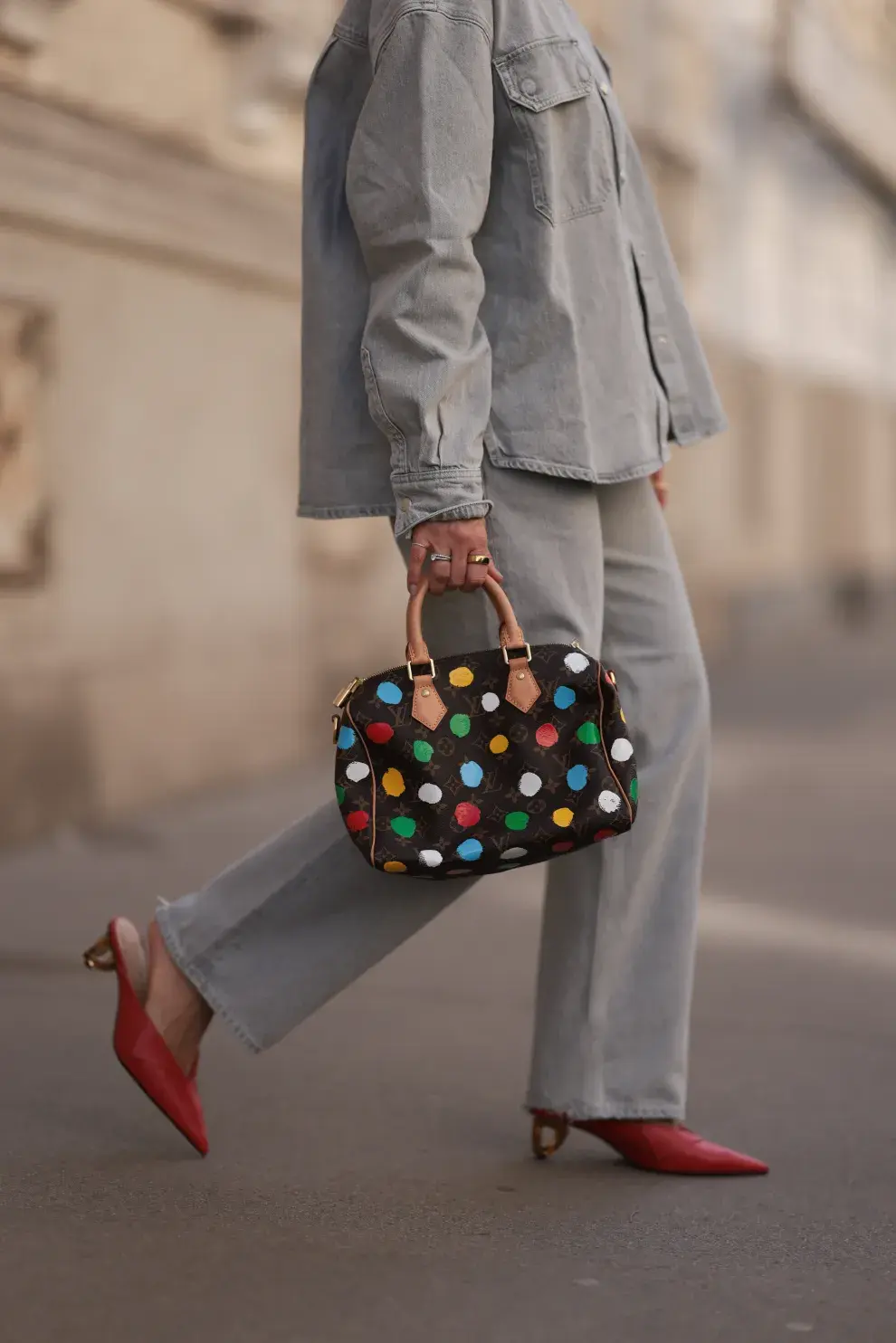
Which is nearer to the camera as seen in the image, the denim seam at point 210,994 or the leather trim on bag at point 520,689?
the leather trim on bag at point 520,689

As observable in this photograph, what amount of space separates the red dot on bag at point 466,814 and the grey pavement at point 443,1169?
0.57 m

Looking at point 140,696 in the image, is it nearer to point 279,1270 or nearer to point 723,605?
point 279,1270

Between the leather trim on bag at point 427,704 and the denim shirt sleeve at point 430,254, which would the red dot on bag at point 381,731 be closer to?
the leather trim on bag at point 427,704

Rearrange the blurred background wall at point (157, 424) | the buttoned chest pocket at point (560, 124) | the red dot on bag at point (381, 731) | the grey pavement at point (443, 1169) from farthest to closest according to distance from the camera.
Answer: the blurred background wall at point (157, 424), the buttoned chest pocket at point (560, 124), the red dot on bag at point (381, 731), the grey pavement at point (443, 1169)

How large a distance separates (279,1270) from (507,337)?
1.33 metres

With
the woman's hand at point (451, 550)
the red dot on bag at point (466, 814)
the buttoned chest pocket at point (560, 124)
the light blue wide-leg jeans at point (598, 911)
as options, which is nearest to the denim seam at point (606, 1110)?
the light blue wide-leg jeans at point (598, 911)

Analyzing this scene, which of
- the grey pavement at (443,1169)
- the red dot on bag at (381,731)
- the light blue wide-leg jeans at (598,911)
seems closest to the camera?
the grey pavement at (443,1169)

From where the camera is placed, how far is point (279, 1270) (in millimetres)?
2549

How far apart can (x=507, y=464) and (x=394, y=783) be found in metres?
0.49

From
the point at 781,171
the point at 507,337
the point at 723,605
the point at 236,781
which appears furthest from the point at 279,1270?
the point at 781,171

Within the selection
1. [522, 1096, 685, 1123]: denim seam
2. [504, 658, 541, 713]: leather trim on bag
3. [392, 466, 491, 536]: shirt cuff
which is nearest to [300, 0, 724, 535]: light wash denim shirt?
[392, 466, 491, 536]: shirt cuff

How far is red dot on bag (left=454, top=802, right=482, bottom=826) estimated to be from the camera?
8.82 ft

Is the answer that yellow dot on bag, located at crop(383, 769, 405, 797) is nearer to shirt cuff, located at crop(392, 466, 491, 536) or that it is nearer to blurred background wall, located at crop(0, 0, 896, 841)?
shirt cuff, located at crop(392, 466, 491, 536)

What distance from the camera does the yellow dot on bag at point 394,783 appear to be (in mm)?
2688
